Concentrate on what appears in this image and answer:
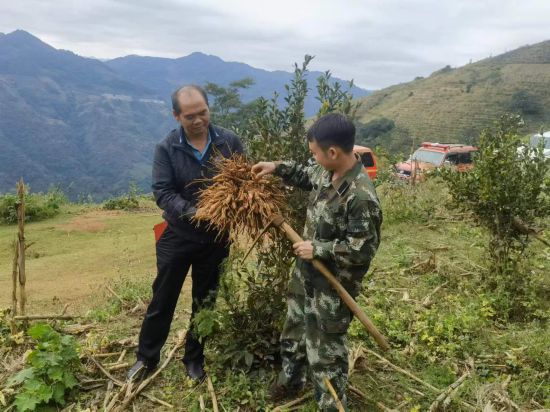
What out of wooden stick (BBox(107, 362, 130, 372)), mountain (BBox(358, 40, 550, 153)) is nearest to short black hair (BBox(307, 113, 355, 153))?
wooden stick (BBox(107, 362, 130, 372))

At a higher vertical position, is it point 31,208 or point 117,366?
point 117,366

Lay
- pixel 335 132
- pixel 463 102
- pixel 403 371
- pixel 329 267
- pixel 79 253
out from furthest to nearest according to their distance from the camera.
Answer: pixel 463 102
pixel 79 253
pixel 403 371
pixel 329 267
pixel 335 132

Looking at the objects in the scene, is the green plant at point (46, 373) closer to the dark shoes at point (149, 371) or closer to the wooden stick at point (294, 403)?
the dark shoes at point (149, 371)

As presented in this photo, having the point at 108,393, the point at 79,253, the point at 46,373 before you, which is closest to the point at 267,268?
the point at 108,393

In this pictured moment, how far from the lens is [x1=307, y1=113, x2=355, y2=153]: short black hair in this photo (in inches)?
99.1

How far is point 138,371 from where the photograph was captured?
11.7 ft

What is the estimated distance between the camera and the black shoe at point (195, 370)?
3.54 metres

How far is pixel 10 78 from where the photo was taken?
15312cm

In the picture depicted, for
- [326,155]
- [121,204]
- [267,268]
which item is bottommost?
[121,204]

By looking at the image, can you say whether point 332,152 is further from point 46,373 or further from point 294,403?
point 46,373

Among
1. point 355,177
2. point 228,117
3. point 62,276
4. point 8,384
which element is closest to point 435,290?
point 355,177

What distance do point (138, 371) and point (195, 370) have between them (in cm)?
44

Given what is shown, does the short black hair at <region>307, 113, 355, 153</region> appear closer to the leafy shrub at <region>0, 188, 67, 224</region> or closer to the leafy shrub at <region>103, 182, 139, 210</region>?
the leafy shrub at <region>0, 188, 67, 224</region>

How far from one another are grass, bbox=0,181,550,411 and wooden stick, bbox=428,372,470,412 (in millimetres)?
49
